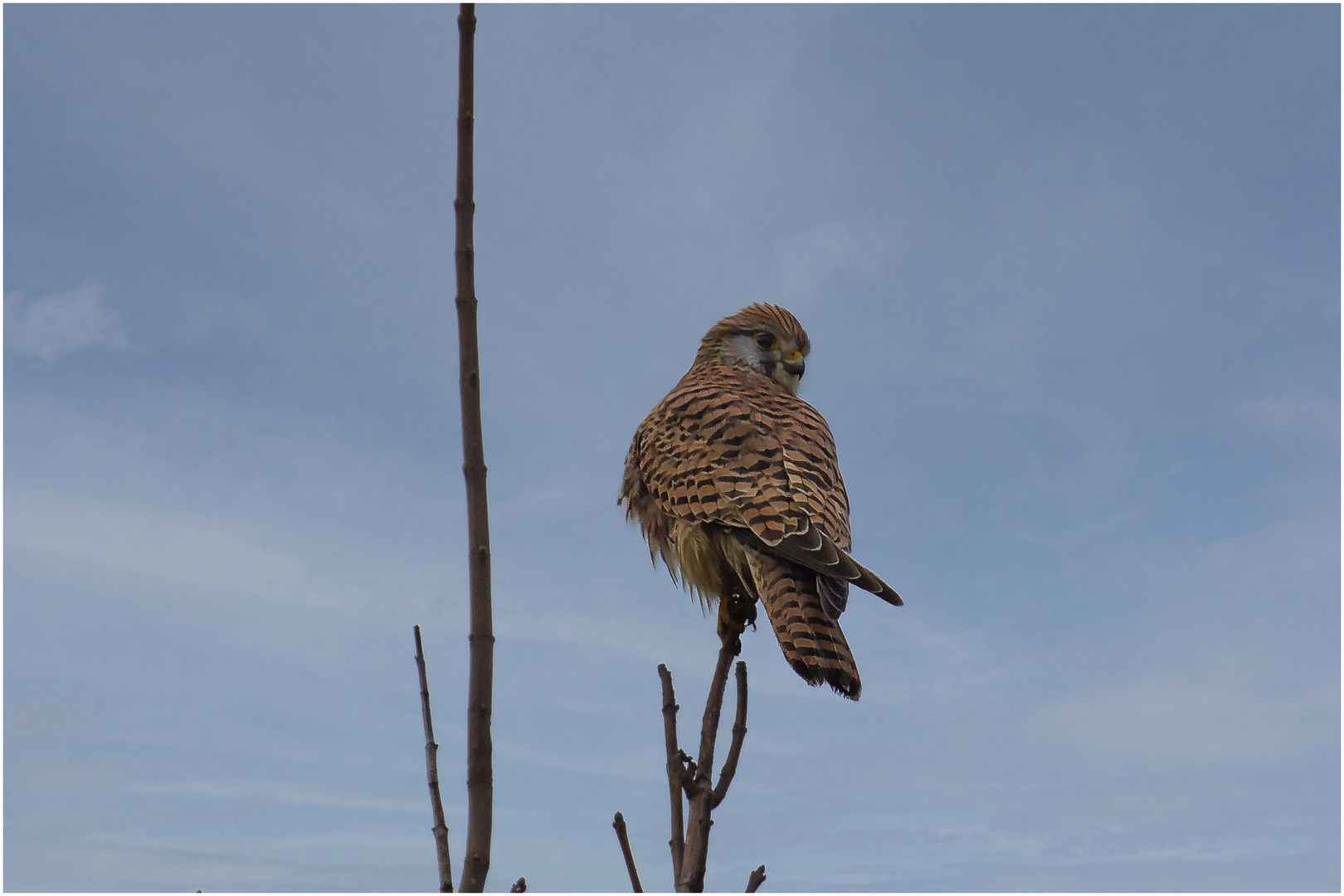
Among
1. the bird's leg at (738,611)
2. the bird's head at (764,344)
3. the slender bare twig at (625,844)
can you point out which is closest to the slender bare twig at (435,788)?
the slender bare twig at (625,844)

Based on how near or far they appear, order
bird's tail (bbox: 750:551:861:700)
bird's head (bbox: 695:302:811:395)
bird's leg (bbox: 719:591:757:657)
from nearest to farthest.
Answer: bird's tail (bbox: 750:551:861:700) → bird's leg (bbox: 719:591:757:657) → bird's head (bbox: 695:302:811:395)

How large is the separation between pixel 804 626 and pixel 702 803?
2.43 ft

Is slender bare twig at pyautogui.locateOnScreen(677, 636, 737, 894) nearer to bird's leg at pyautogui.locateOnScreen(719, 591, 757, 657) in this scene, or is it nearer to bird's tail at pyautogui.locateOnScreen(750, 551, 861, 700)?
bird's tail at pyautogui.locateOnScreen(750, 551, 861, 700)

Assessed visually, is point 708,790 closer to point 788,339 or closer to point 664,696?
point 664,696

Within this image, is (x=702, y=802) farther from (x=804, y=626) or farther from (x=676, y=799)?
(x=804, y=626)

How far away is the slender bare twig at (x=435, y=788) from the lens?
2.18 m

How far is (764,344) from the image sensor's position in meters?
5.05

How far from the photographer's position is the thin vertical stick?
1.77 m

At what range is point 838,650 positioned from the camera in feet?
8.44

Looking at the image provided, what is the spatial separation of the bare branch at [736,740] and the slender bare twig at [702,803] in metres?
0.03

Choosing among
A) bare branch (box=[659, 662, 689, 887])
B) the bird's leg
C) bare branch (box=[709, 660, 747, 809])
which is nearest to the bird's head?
the bird's leg

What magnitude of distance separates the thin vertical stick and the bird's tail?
950mm

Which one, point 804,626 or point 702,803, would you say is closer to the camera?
point 702,803

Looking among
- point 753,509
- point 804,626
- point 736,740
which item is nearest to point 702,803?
point 736,740
